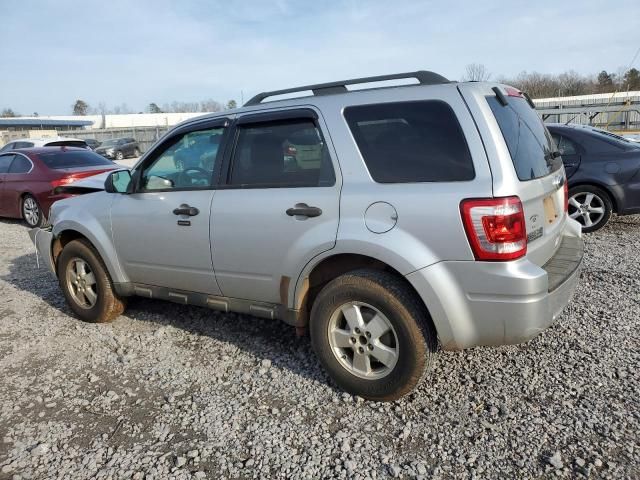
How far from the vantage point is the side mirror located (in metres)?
4.23

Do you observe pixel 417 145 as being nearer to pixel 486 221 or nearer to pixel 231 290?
pixel 486 221

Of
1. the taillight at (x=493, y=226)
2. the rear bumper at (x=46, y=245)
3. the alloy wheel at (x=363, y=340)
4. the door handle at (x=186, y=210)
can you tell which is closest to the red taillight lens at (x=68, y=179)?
the rear bumper at (x=46, y=245)

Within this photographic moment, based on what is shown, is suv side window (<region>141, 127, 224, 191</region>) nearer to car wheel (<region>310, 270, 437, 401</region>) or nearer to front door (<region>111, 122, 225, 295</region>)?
front door (<region>111, 122, 225, 295</region>)

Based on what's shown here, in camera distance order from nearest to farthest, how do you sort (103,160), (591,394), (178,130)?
(591,394) → (178,130) → (103,160)

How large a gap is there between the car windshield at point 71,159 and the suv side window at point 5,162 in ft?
2.99

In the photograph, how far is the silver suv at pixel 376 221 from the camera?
268 centimetres

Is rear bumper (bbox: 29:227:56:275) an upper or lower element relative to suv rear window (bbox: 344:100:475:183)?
lower

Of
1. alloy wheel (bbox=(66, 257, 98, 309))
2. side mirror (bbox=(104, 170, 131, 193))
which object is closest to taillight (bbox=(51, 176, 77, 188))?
alloy wheel (bbox=(66, 257, 98, 309))

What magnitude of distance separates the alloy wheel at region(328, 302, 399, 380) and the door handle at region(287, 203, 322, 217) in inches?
23.5

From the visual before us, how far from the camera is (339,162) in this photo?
3053mm

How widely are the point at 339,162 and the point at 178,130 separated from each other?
1.60m

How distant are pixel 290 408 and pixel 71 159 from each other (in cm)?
842

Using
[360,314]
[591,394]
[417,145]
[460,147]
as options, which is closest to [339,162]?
[417,145]

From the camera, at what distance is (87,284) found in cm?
462
